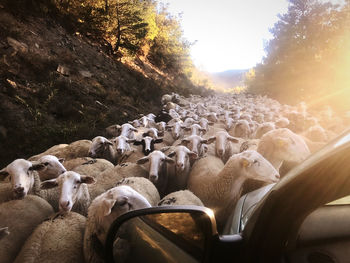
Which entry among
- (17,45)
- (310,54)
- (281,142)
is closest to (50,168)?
(281,142)

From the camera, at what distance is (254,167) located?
3365 mm

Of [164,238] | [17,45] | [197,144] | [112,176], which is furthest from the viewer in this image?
[17,45]

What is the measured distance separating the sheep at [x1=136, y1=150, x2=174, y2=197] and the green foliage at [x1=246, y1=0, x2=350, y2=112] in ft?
61.8

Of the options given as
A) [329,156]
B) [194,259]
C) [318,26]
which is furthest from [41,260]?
[318,26]

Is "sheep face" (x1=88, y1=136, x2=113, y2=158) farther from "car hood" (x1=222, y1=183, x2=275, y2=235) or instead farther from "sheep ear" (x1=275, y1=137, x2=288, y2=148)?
"car hood" (x1=222, y1=183, x2=275, y2=235)

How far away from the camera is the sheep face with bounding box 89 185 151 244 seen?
7.48 feet

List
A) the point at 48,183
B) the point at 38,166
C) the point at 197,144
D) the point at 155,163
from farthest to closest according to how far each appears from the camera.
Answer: the point at 197,144 → the point at 155,163 → the point at 38,166 → the point at 48,183

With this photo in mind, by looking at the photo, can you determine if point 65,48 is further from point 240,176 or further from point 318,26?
point 318,26

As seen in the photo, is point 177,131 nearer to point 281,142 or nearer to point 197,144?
point 197,144

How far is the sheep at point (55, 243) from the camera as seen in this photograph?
2207 millimetres

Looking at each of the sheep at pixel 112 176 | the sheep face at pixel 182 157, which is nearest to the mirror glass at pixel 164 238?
the sheep at pixel 112 176

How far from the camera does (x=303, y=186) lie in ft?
2.26

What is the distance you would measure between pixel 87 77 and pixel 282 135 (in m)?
10.8

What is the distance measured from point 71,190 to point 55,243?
0.97m
